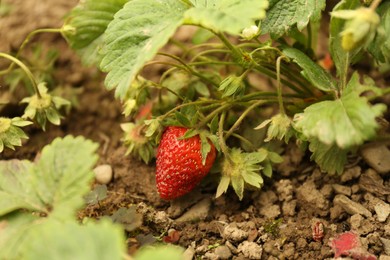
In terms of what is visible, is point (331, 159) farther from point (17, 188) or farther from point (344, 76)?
point (17, 188)

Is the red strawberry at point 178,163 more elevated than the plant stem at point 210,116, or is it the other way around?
the plant stem at point 210,116

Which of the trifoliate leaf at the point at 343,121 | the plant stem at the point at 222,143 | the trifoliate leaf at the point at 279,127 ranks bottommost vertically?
the plant stem at the point at 222,143

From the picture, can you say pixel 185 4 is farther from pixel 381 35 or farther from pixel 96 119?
pixel 96 119

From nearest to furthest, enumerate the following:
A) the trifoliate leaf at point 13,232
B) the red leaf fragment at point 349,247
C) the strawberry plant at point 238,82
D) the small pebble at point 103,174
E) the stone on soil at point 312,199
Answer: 1. the trifoliate leaf at point 13,232
2. the strawberry plant at point 238,82
3. the red leaf fragment at point 349,247
4. the stone on soil at point 312,199
5. the small pebble at point 103,174

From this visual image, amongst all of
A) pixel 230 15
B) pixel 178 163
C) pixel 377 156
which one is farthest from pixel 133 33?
pixel 377 156

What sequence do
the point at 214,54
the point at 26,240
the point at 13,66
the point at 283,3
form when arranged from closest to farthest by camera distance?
the point at 26,240, the point at 283,3, the point at 13,66, the point at 214,54

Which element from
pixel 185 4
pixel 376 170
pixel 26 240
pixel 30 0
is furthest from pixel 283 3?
pixel 30 0

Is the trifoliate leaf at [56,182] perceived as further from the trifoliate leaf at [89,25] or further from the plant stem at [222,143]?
the trifoliate leaf at [89,25]

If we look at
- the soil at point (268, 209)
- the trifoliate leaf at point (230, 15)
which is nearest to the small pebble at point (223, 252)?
the soil at point (268, 209)
